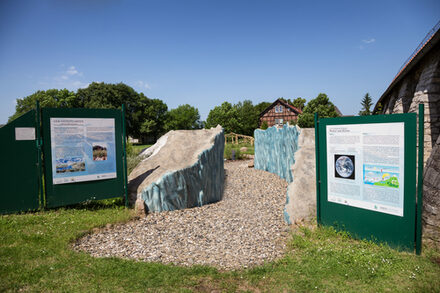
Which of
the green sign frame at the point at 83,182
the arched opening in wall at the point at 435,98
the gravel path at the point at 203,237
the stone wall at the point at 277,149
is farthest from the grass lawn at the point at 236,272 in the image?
the arched opening in wall at the point at 435,98

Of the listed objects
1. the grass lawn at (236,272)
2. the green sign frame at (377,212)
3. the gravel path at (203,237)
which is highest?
the green sign frame at (377,212)

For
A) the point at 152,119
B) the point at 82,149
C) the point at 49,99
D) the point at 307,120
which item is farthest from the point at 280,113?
the point at 82,149

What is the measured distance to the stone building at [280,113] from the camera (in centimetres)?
5169

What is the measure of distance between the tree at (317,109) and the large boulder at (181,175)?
35247mm

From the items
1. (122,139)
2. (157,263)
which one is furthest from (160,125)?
(157,263)

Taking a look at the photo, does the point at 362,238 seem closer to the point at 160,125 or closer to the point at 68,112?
the point at 68,112

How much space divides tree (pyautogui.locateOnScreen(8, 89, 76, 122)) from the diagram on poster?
143 feet

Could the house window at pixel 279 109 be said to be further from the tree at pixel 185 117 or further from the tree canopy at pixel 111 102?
the tree canopy at pixel 111 102

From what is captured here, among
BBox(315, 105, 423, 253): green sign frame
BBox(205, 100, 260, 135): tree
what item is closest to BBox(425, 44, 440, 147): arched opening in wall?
BBox(315, 105, 423, 253): green sign frame

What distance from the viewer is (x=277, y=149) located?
12.1 meters

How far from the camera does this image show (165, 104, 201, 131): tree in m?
61.2

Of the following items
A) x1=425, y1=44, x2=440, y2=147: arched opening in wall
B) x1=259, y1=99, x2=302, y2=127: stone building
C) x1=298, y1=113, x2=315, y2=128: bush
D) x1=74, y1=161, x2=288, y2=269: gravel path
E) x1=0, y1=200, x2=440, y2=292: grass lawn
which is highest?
x1=259, y1=99, x2=302, y2=127: stone building

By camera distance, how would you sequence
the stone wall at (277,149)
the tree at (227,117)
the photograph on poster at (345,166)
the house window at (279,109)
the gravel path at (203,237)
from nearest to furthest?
the gravel path at (203,237) → the photograph on poster at (345,166) → the stone wall at (277,149) → the house window at (279,109) → the tree at (227,117)

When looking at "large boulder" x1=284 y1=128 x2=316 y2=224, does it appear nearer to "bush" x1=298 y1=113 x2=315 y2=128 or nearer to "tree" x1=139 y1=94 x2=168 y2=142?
"bush" x1=298 y1=113 x2=315 y2=128
